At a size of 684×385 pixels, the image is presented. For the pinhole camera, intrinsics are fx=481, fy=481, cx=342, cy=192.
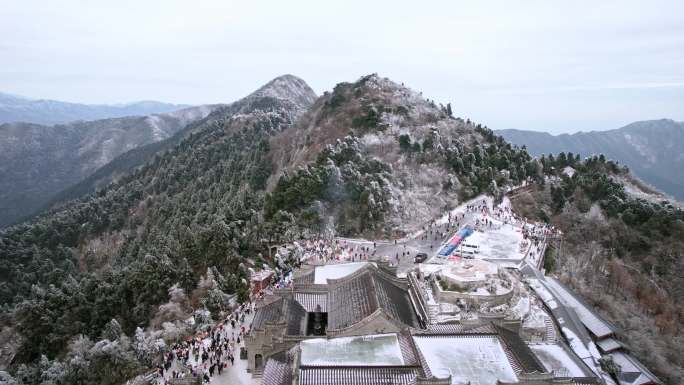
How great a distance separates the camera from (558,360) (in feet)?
107

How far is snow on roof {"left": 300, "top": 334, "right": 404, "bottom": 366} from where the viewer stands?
2648 cm

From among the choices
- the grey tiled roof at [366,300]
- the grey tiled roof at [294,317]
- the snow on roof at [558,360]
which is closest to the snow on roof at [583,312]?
the snow on roof at [558,360]

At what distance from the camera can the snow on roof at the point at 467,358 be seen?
25031 millimetres

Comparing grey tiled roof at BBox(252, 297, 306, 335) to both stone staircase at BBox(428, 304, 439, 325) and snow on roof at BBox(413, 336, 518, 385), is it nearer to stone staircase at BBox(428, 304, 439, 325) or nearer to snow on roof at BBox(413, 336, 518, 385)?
snow on roof at BBox(413, 336, 518, 385)

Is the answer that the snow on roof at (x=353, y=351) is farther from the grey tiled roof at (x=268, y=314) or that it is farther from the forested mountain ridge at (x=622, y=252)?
the forested mountain ridge at (x=622, y=252)

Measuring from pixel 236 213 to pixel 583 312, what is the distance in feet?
149

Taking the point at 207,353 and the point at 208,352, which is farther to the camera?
the point at 208,352

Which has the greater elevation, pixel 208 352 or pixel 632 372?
pixel 208 352

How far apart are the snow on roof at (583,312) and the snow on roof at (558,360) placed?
36.1 feet

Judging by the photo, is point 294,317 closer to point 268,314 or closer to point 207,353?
point 268,314

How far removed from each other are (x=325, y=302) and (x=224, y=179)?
77.9 m

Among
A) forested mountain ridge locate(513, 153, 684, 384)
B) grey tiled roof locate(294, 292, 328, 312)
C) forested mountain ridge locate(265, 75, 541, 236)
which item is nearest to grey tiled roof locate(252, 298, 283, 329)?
grey tiled roof locate(294, 292, 328, 312)

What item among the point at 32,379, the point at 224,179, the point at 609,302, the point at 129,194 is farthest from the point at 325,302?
the point at 129,194

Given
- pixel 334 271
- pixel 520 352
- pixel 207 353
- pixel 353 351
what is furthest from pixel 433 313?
pixel 207 353
